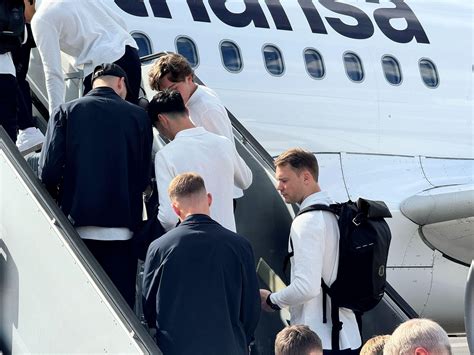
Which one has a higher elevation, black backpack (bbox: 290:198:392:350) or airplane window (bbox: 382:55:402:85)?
black backpack (bbox: 290:198:392:350)

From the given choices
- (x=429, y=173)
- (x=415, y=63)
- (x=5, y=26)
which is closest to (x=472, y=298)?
(x=5, y=26)

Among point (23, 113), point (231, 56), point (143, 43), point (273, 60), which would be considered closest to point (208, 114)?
point (23, 113)

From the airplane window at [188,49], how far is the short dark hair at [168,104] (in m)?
5.52

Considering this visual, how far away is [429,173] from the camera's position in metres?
12.1

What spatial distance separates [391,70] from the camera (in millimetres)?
12531

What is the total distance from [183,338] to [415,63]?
872 centimetres

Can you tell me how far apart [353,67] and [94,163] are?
24.5 ft

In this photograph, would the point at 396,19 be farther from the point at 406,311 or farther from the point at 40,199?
the point at 40,199

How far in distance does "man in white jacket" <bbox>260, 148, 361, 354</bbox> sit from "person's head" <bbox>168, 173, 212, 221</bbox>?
90 cm

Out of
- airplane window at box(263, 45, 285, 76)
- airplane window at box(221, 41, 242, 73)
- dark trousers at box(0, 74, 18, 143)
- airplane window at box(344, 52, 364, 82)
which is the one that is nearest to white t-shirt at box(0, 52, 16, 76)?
dark trousers at box(0, 74, 18, 143)

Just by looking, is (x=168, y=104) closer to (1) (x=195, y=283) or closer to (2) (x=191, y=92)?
(2) (x=191, y=92)

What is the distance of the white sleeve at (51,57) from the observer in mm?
6137

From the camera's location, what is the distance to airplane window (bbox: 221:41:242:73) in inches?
444

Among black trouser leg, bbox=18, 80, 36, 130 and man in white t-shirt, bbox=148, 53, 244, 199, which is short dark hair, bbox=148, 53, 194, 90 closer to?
man in white t-shirt, bbox=148, 53, 244, 199
